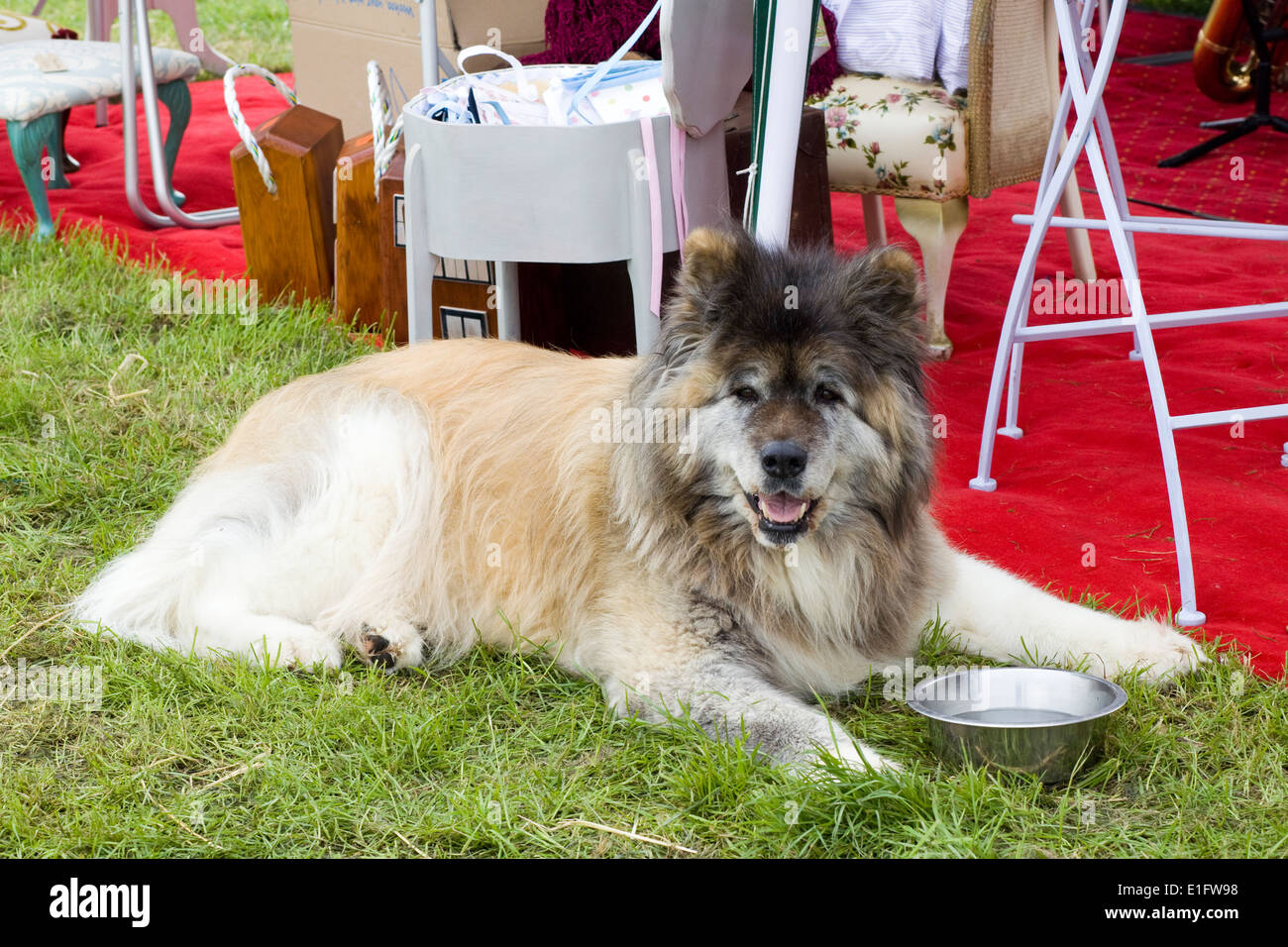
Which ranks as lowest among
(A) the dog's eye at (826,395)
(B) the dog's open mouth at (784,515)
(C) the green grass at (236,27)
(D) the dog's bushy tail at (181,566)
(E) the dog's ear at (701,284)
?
(D) the dog's bushy tail at (181,566)

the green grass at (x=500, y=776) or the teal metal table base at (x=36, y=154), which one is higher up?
the teal metal table base at (x=36, y=154)

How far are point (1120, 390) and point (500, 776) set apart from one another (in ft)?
9.80

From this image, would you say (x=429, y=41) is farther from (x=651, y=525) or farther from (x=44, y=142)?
(x=44, y=142)

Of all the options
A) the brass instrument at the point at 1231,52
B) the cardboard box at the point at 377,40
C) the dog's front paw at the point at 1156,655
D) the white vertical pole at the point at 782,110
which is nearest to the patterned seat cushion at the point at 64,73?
the cardboard box at the point at 377,40

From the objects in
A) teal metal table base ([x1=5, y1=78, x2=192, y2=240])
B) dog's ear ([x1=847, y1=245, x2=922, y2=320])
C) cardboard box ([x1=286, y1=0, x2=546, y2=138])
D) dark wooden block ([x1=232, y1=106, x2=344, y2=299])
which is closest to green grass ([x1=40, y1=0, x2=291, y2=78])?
teal metal table base ([x1=5, y1=78, x2=192, y2=240])

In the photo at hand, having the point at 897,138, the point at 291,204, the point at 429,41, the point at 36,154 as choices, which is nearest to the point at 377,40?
the point at 291,204

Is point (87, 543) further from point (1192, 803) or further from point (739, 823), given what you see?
point (1192, 803)

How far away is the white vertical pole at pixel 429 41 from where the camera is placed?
4.20 metres

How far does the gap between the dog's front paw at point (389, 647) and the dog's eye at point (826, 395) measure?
1221mm

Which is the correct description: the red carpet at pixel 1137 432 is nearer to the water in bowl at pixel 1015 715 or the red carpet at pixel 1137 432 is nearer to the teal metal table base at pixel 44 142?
the water in bowl at pixel 1015 715

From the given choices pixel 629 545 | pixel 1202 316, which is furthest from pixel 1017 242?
pixel 629 545

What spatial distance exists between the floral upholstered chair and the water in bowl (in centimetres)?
248

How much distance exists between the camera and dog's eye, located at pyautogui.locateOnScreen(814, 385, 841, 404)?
2449 millimetres

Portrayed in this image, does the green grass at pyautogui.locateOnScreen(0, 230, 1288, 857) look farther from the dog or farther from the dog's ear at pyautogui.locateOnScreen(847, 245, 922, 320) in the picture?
the dog's ear at pyautogui.locateOnScreen(847, 245, 922, 320)
